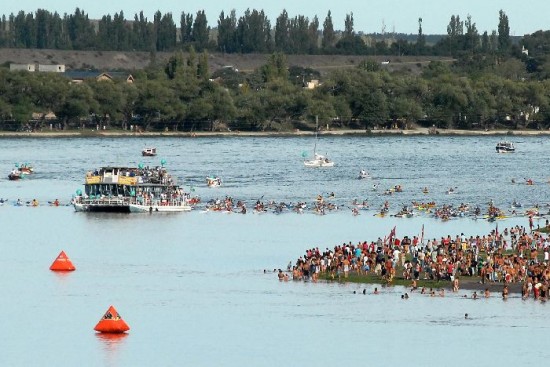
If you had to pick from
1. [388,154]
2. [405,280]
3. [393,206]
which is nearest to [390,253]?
[405,280]

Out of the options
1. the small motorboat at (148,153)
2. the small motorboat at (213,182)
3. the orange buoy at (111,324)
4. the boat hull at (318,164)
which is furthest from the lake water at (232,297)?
the small motorboat at (148,153)

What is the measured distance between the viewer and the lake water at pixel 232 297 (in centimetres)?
5766

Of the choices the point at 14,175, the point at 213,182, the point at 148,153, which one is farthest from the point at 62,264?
the point at 148,153

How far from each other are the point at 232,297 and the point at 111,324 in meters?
→ 9.68

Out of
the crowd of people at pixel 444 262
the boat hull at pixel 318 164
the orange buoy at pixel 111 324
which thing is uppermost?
the crowd of people at pixel 444 262

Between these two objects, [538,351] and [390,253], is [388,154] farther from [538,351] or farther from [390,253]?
[538,351]

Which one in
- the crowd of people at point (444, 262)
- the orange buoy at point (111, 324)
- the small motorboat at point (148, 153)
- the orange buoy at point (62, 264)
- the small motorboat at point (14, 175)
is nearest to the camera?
the orange buoy at point (111, 324)

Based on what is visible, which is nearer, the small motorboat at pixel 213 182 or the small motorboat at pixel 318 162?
the small motorboat at pixel 213 182

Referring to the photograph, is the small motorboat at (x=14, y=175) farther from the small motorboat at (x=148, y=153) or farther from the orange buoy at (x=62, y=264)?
the orange buoy at (x=62, y=264)

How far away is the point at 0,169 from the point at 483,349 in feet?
333

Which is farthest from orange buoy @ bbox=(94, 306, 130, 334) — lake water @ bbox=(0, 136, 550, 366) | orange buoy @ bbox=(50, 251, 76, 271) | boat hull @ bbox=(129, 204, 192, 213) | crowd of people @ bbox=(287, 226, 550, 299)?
boat hull @ bbox=(129, 204, 192, 213)

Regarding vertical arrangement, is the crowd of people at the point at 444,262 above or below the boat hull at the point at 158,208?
above

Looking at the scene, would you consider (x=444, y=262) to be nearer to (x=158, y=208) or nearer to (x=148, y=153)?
(x=158, y=208)

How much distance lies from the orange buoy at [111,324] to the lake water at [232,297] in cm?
58
